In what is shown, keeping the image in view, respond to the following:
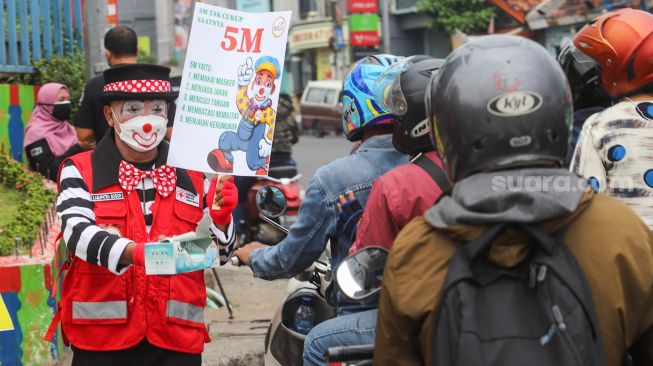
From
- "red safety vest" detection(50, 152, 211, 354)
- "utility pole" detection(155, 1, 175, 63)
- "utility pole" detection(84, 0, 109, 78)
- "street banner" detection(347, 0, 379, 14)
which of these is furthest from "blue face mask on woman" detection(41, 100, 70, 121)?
"utility pole" detection(155, 1, 175, 63)

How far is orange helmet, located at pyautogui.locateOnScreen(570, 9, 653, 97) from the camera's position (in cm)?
379

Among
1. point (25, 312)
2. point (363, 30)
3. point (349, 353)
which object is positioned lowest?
point (363, 30)

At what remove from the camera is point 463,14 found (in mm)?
43062

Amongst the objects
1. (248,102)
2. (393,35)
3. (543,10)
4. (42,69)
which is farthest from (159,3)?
(248,102)

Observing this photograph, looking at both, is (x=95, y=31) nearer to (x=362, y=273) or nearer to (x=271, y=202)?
(x=271, y=202)

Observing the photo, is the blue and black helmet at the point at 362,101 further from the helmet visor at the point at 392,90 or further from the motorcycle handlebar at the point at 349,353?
the motorcycle handlebar at the point at 349,353

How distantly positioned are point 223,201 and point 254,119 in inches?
14.1

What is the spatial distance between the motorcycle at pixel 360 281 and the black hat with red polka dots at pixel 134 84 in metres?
1.79

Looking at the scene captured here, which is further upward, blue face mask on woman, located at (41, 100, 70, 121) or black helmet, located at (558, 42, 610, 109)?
black helmet, located at (558, 42, 610, 109)

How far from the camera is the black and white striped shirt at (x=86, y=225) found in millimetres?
3801

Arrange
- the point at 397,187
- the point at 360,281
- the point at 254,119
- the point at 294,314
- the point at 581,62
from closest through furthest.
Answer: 1. the point at 360,281
2. the point at 397,187
3. the point at 254,119
4. the point at 294,314
5. the point at 581,62

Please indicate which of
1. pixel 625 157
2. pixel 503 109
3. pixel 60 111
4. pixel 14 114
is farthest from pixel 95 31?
pixel 503 109

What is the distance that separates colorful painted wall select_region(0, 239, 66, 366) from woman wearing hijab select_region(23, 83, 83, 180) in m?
2.44

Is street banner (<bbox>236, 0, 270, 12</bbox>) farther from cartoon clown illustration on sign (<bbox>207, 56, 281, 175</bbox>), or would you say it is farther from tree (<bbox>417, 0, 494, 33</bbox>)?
cartoon clown illustration on sign (<bbox>207, 56, 281, 175</bbox>)
